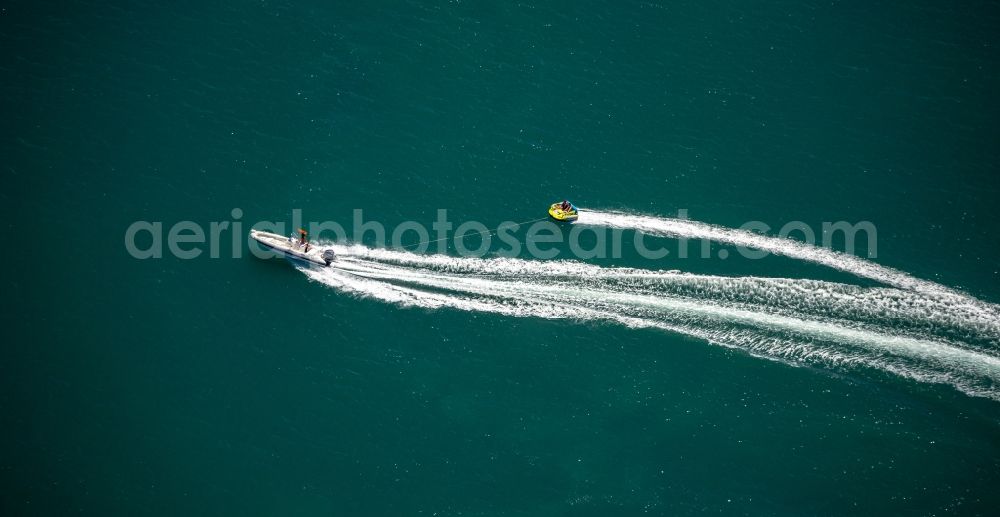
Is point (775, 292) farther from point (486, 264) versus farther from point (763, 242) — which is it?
point (486, 264)

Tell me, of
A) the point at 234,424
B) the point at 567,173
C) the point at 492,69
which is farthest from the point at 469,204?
the point at 234,424

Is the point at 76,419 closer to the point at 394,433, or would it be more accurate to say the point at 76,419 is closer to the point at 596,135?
the point at 394,433

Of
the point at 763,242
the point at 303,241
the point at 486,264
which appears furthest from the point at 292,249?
the point at 763,242

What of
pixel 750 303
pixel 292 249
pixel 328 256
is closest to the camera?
pixel 750 303

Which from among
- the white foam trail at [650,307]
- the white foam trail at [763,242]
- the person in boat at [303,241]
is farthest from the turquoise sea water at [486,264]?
the person in boat at [303,241]

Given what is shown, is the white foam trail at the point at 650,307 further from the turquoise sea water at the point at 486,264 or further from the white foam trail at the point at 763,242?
the white foam trail at the point at 763,242

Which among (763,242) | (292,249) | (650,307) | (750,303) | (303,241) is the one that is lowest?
(650,307)
